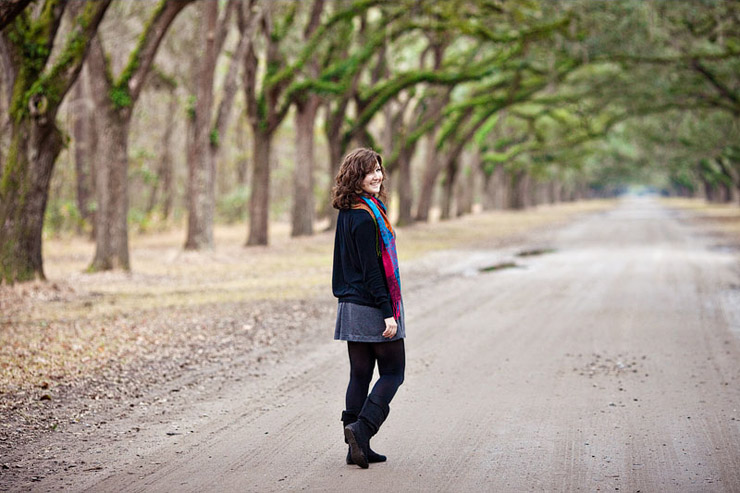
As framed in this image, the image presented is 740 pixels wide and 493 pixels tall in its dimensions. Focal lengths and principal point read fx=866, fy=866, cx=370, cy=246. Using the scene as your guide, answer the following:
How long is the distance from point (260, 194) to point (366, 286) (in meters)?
20.2

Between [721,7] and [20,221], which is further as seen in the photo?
[721,7]

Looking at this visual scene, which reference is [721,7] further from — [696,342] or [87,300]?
[87,300]

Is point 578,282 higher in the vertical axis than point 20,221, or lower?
lower

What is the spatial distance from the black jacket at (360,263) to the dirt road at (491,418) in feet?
3.33

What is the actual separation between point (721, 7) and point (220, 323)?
16.1m

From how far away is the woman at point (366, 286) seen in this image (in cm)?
495

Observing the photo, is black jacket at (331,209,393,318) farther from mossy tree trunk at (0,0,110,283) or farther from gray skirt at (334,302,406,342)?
mossy tree trunk at (0,0,110,283)

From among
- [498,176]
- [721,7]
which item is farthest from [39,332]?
[498,176]

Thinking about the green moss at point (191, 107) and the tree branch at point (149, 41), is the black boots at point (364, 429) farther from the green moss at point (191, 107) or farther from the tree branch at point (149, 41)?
the green moss at point (191, 107)

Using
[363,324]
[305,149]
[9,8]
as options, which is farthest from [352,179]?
[305,149]

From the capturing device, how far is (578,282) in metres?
14.9

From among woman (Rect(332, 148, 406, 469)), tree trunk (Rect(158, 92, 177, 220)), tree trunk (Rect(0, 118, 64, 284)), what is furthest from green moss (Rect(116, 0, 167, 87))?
tree trunk (Rect(158, 92, 177, 220))

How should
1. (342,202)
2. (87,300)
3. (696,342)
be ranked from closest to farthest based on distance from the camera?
(342,202)
(696,342)
(87,300)

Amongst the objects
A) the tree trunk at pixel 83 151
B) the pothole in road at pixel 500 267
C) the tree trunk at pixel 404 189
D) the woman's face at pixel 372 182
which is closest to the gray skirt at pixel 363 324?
the woman's face at pixel 372 182
